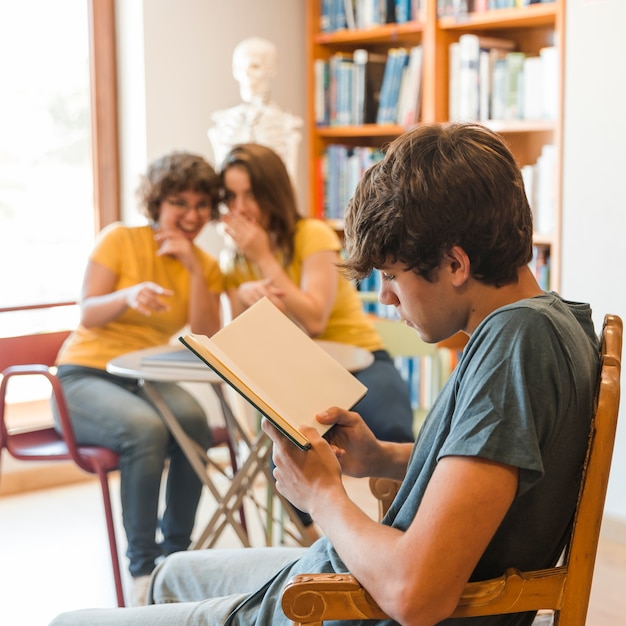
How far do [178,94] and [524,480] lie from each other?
323 centimetres

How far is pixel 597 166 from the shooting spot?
3113 mm

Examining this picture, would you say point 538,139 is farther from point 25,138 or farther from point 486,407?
point 486,407

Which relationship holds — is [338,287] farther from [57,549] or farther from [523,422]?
[523,422]

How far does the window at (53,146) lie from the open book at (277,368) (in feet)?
8.60

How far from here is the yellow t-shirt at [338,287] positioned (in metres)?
2.88

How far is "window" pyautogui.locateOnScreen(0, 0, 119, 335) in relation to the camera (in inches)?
146

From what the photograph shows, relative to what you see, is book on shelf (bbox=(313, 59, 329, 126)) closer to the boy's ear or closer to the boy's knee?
the boy's knee

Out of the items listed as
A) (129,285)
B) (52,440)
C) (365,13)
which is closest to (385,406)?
(129,285)

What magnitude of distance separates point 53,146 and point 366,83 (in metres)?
1.36

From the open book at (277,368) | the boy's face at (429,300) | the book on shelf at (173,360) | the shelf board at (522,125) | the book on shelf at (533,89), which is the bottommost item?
the book on shelf at (173,360)

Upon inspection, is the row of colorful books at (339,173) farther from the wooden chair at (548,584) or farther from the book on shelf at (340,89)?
the wooden chair at (548,584)

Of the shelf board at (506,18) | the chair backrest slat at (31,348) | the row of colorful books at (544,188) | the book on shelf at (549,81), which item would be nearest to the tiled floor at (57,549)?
the chair backrest slat at (31,348)

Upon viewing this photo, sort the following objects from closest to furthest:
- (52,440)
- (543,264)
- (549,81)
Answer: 1. (52,440)
2. (549,81)
3. (543,264)

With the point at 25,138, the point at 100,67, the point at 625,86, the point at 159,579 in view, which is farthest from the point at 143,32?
the point at 159,579
